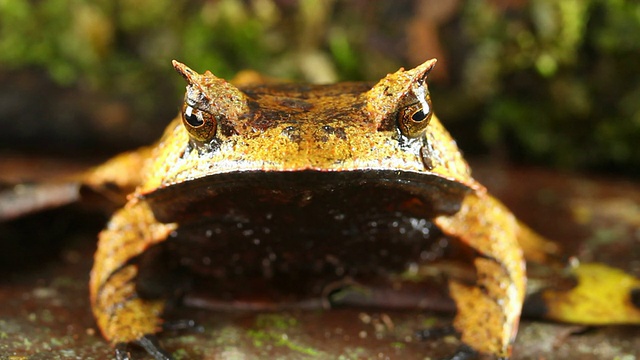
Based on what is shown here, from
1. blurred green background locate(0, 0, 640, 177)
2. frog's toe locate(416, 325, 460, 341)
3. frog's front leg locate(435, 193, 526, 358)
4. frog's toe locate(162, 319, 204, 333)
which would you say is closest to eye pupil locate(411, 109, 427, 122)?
frog's front leg locate(435, 193, 526, 358)

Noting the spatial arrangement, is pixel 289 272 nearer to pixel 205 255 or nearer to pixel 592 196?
pixel 205 255

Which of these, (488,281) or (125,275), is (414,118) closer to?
(488,281)

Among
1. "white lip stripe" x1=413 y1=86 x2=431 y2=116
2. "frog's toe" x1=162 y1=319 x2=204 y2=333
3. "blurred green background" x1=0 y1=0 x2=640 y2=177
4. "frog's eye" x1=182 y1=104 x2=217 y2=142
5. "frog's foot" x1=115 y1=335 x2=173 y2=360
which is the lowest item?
"frog's foot" x1=115 y1=335 x2=173 y2=360

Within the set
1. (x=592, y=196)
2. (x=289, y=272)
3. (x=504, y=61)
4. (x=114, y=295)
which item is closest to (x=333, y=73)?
(x=504, y=61)

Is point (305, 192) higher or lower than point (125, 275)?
higher

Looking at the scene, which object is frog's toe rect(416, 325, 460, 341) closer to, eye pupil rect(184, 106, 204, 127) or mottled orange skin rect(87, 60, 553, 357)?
mottled orange skin rect(87, 60, 553, 357)

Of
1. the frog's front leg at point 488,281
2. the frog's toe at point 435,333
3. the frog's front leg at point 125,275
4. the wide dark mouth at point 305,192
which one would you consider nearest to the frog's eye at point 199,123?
the wide dark mouth at point 305,192

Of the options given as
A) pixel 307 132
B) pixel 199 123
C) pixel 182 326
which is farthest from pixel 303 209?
pixel 182 326
